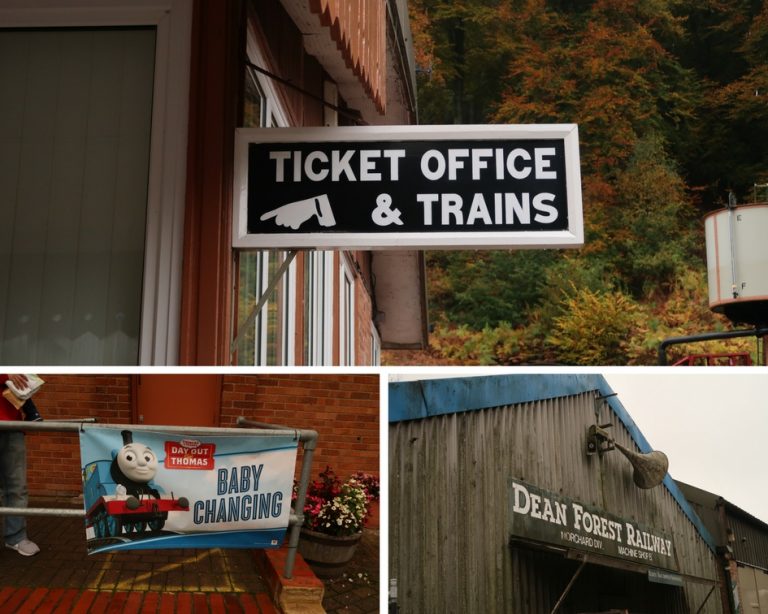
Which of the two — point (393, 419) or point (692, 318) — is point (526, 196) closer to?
point (393, 419)

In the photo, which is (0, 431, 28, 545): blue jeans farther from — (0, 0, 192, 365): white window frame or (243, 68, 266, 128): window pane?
(243, 68, 266, 128): window pane

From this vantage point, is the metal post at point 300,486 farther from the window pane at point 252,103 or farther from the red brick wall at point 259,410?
the window pane at point 252,103

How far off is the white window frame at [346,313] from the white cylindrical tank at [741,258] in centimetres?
471

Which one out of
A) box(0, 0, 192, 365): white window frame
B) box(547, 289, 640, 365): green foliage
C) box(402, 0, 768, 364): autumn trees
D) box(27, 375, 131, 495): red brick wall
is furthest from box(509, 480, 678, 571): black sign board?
Result: box(402, 0, 768, 364): autumn trees

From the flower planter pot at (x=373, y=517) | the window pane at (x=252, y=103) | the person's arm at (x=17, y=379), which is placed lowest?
the flower planter pot at (x=373, y=517)

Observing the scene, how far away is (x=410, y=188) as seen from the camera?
121 inches

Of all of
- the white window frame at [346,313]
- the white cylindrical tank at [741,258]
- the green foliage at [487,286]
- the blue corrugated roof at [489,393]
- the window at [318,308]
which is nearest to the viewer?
the blue corrugated roof at [489,393]

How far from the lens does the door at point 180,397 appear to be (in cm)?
226

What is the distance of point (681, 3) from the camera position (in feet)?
86.8

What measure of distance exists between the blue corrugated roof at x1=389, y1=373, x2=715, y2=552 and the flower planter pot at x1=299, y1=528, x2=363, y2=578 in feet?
1.27

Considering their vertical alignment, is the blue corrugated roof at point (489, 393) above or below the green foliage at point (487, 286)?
below

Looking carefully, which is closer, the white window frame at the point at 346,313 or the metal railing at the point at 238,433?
the metal railing at the point at 238,433

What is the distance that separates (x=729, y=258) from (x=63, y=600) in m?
9.56

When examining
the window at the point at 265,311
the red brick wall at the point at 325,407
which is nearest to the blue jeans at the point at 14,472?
the red brick wall at the point at 325,407
